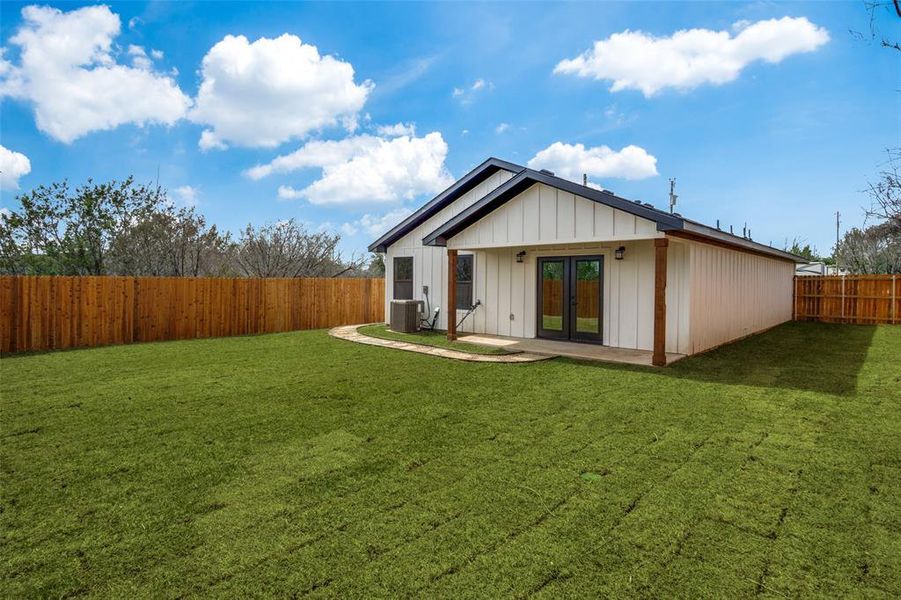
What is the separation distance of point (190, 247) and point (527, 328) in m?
12.7

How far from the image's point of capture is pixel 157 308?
10336 millimetres

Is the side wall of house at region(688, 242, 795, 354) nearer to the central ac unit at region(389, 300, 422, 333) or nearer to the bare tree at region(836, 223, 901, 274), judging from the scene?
the central ac unit at region(389, 300, 422, 333)

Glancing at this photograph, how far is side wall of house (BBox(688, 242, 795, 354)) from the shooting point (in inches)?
323

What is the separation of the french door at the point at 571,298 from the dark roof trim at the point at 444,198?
265 cm

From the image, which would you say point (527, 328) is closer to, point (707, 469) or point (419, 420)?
point (419, 420)

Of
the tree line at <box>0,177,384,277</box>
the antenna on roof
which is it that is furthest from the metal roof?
the tree line at <box>0,177,384,277</box>

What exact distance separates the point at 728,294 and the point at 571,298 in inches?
135

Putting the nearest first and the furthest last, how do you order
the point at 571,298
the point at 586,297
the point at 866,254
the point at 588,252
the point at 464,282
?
the point at 588,252
the point at 586,297
the point at 571,298
the point at 464,282
the point at 866,254

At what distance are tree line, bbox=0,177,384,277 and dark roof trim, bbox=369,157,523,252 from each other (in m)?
7.25

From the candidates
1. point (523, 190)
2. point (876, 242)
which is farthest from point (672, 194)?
point (523, 190)

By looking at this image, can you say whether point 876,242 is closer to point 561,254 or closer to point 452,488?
point 561,254

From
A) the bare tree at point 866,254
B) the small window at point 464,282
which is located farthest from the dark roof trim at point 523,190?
the bare tree at point 866,254

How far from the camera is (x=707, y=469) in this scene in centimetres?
328

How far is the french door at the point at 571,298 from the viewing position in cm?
899
